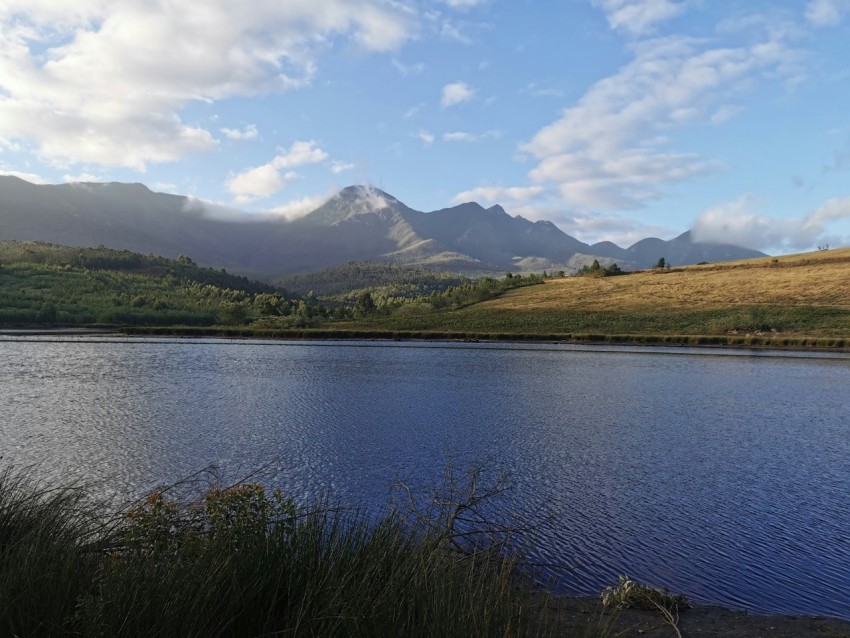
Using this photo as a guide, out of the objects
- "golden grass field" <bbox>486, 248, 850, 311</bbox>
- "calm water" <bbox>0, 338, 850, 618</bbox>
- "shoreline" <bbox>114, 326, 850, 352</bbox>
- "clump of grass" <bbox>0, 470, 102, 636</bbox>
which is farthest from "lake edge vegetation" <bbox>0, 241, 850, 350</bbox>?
"clump of grass" <bbox>0, 470, 102, 636</bbox>

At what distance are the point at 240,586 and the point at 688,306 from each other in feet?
377

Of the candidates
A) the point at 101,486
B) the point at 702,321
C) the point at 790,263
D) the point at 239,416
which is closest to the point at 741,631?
the point at 101,486

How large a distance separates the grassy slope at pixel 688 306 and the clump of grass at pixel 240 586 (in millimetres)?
93262

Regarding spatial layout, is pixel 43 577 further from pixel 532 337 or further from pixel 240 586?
pixel 532 337

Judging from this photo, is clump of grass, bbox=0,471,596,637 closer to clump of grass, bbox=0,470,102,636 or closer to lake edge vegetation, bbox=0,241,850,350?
clump of grass, bbox=0,470,102,636

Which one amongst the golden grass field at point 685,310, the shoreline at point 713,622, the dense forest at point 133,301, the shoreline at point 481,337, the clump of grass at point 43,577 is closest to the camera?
the clump of grass at point 43,577

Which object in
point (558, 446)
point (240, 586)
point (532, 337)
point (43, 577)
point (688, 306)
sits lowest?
point (558, 446)

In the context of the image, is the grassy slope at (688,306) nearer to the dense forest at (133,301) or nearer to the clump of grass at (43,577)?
the dense forest at (133,301)

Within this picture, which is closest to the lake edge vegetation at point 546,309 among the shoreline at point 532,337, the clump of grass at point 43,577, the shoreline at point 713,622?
the shoreline at point 532,337

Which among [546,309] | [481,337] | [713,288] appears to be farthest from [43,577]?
[713,288]

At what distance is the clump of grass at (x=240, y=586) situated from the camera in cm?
571

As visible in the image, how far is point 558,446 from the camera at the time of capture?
2448 centimetres

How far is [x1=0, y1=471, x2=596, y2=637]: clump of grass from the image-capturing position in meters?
5.71

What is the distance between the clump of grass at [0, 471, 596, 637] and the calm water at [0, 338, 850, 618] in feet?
14.0
